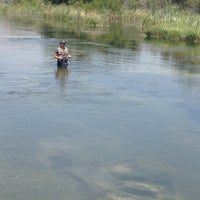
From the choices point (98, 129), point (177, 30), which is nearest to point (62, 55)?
point (98, 129)

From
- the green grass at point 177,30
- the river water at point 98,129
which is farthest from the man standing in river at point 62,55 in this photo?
the green grass at point 177,30

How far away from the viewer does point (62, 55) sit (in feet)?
69.4

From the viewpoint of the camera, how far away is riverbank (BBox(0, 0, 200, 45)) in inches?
1523

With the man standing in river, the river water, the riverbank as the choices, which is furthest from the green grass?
the man standing in river

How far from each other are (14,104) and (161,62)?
12754 mm

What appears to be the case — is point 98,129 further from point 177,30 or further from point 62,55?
point 177,30

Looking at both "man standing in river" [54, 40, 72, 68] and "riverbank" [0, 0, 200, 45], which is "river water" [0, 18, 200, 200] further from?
"riverbank" [0, 0, 200, 45]

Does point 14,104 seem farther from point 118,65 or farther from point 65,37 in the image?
point 65,37

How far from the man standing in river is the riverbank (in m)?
17.8

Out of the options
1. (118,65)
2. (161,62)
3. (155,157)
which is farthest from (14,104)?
(161,62)

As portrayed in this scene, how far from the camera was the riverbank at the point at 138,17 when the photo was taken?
38688mm

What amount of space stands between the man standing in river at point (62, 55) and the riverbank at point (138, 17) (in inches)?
Answer: 701

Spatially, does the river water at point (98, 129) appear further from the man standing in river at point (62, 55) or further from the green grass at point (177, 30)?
the green grass at point (177, 30)

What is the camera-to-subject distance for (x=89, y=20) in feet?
171
